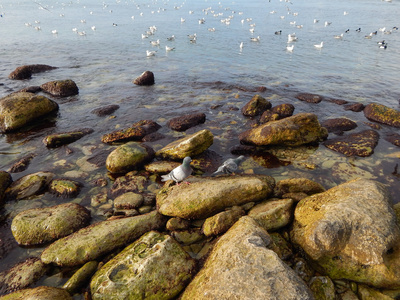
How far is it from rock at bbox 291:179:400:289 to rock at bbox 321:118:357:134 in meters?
7.65

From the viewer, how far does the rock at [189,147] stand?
957 cm

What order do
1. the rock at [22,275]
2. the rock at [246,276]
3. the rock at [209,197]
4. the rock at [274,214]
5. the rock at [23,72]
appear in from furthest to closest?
the rock at [23,72] → the rock at [209,197] → the rock at [274,214] → the rock at [22,275] → the rock at [246,276]

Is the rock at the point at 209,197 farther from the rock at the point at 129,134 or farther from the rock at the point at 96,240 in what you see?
the rock at the point at 129,134

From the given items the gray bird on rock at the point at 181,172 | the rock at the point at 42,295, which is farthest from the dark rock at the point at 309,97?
the rock at the point at 42,295

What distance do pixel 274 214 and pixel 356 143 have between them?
292 inches

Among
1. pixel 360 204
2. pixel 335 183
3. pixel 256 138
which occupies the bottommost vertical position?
pixel 335 183

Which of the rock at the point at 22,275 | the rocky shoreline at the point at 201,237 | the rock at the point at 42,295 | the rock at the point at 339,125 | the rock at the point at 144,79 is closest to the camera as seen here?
the rock at the point at 42,295

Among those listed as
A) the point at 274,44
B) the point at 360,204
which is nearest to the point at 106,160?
the point at 360,204

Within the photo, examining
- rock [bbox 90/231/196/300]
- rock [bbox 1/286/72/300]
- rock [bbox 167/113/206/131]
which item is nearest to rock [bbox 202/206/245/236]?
rock [bbox 90/231/196/300]

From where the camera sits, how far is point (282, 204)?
6391 millimetres

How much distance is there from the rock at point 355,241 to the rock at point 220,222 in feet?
5.09

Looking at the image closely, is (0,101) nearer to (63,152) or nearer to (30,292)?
(63,152)

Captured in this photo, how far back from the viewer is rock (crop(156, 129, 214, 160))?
957 centimetres

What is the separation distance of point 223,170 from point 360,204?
4450mm
